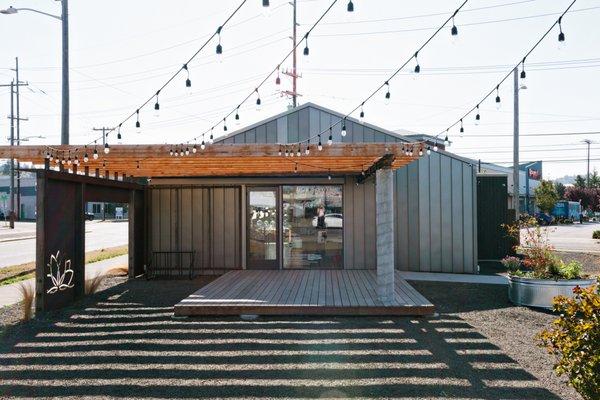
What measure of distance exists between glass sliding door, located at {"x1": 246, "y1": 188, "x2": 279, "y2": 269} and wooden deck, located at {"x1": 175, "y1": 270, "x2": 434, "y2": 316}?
1447 mm

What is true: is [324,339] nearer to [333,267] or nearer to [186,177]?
[333,267]

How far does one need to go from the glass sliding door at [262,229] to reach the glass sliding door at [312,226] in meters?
0.23

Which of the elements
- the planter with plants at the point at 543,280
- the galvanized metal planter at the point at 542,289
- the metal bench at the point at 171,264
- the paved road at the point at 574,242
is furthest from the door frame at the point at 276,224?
the paved road at the point at 574,242

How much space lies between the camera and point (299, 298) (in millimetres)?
8164

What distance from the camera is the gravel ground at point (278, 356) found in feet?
15.1

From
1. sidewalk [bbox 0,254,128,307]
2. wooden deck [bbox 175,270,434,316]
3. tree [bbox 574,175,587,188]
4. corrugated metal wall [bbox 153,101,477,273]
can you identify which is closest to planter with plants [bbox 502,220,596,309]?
wooden deck [bbox 175,270,434,316]

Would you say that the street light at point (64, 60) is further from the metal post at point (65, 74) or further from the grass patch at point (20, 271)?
the grass patch at point (20, 271)

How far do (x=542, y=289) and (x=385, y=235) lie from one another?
2.89 metres

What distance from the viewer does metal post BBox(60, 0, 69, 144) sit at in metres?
13.0

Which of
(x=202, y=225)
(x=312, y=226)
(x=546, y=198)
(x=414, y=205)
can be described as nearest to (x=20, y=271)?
(x=202, y=225)

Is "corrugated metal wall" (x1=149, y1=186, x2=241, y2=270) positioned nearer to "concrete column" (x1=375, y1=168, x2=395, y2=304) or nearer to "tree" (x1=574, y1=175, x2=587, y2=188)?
"concrete column" (x1=375, y1=168, x2=395, y2=304)

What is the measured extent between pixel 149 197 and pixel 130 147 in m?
4.73

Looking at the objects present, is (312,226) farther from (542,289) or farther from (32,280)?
(32,280)

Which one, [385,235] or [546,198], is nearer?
[385,235]
